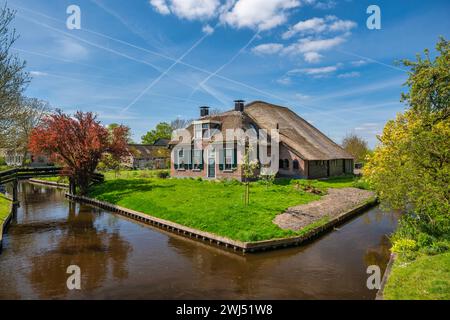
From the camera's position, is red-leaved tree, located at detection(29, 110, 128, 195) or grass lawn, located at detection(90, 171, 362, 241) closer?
grass lawn, located at detection(90, 171, 362, 241)

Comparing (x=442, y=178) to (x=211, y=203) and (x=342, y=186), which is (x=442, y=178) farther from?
(x=342, y=186)

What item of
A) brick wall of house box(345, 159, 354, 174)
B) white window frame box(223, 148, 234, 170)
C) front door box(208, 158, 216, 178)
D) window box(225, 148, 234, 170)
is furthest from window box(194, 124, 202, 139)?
brick wall of house box(345, 159, 354, 174)

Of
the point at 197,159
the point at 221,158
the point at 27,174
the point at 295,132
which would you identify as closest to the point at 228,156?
the point at 221,158

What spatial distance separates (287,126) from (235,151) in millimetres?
10527

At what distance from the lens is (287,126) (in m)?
36.3

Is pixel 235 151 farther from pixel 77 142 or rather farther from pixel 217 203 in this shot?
pixel 77 142

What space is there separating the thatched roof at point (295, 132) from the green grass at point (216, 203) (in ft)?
25.5

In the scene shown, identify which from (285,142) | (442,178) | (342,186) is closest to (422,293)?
(442,178)

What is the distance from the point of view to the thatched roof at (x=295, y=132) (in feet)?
104

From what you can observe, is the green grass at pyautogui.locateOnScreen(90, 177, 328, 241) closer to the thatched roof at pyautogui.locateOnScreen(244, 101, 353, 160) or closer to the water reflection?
the water reflection

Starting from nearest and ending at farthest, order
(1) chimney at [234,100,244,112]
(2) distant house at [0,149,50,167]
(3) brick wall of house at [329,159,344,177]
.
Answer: (1) chimney at [234,100,244,112]
(3) brick wall of house at [329,159,344,177]
(2) distant house at [0,149,50,167]

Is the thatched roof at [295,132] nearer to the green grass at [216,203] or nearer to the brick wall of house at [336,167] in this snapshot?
the brick wall of house at [336,167]

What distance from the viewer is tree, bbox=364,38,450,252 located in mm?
10984
